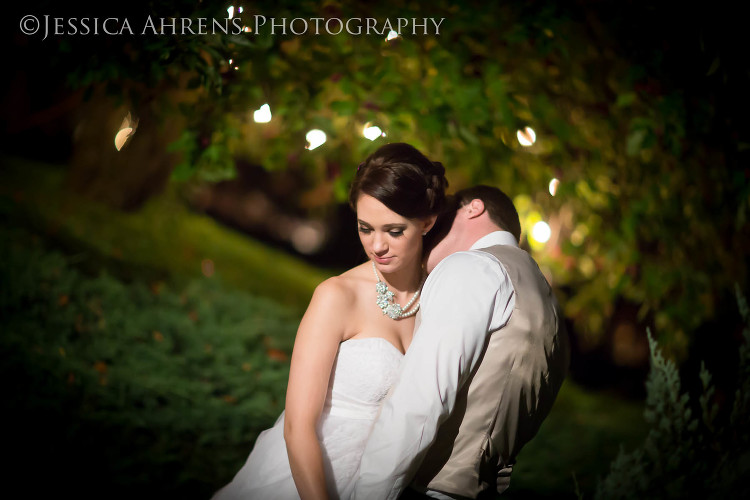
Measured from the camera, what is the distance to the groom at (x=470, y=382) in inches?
69.8

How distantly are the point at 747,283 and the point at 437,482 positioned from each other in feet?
13.4

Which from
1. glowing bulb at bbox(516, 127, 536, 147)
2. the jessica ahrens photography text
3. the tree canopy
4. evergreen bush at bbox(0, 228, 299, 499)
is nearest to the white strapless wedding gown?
the tree canopy

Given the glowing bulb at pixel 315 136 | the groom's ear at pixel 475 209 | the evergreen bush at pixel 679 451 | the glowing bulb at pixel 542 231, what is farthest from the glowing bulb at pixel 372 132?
the evergreen bush at pixel 679 451

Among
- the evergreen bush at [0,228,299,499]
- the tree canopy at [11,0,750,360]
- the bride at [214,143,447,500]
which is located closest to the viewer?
the bride at [214,143,447,500]

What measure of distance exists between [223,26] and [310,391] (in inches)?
65.5


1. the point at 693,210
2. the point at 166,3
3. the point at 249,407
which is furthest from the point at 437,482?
the point at 693,210

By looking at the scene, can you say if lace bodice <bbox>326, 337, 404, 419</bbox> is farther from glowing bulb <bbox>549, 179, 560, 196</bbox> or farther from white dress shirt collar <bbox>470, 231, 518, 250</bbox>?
glowing bulb <bbox>549, 179, 560, 196</bbox>

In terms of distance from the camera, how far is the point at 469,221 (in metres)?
2.24

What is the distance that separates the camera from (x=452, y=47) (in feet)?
10.6

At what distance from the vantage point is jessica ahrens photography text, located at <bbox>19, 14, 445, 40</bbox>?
2467mm

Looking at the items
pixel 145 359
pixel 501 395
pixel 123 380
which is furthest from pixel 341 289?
pixel 145 359

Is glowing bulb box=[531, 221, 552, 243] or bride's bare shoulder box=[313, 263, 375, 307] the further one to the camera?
glowing bulb box=[531, 221, 552, 243]

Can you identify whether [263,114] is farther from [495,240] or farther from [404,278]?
[495,240]

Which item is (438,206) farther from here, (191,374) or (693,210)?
(191,374)
